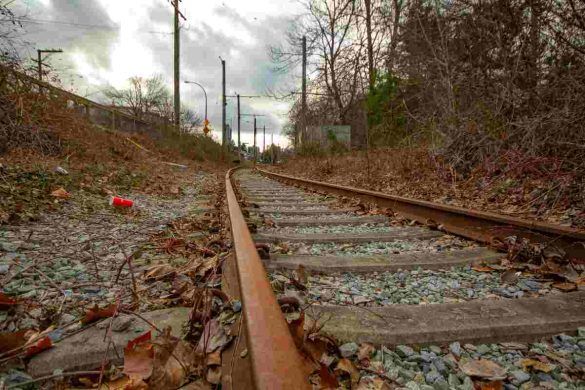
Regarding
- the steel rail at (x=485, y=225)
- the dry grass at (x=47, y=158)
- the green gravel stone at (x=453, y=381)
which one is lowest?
the green gravel stone at (x=453, y=381)

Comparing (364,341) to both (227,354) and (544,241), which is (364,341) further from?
(544,241)

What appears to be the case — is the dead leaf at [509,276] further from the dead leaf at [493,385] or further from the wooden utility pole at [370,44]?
the wooden utility pole at [370,44]

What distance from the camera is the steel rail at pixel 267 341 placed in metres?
0.79

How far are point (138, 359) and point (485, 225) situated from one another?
9.37ft

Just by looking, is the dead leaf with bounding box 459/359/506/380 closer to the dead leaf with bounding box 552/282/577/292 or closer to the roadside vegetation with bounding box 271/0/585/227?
the dead leaf with bounding box 552/282/577/292

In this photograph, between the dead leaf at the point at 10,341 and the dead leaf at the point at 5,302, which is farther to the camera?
the dead leaf at the point at 5,302

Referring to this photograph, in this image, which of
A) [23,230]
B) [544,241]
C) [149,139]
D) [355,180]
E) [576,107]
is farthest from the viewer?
[149,139]

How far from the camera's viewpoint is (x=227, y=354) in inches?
49.0

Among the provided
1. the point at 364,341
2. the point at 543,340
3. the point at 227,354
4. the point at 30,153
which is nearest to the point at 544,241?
the point at 543,340

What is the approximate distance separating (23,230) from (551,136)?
5.88 metres

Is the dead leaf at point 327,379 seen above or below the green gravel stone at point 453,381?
above

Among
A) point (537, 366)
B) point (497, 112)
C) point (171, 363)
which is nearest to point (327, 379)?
point (171, 363)

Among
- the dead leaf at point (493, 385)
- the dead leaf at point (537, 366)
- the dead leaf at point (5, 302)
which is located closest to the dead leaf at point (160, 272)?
the dead leaf at point (5, 302)

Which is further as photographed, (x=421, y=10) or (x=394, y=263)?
(x=421, y=10)
